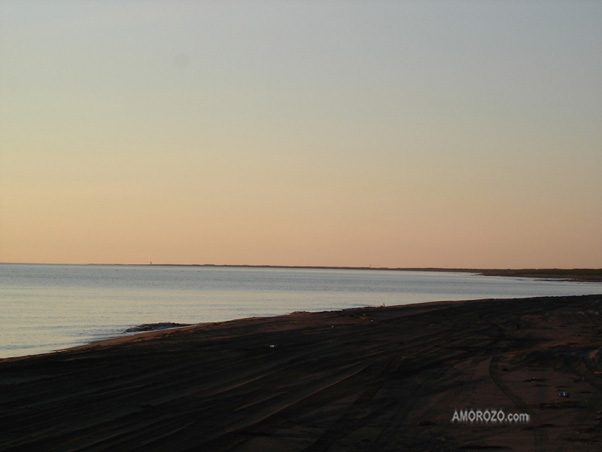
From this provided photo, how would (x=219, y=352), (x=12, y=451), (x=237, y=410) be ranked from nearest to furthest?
(x=12, y=451)
(x=237, y=410)
(x=219, y=352)

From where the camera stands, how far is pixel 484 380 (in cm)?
1255

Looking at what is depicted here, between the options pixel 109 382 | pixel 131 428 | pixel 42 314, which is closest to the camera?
pixel 131 428

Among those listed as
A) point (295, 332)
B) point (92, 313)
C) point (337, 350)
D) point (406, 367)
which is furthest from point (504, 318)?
point (92, 313)

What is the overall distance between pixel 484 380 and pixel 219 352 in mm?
7328

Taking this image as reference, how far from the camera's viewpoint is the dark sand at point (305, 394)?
8258mm

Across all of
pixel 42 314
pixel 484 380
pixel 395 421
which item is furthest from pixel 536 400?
pixel 42 314

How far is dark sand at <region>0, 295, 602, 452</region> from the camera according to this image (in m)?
8.26

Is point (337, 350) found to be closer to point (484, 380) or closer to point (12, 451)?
point (484, 380)

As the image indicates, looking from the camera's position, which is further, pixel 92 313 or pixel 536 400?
pixel 92 313

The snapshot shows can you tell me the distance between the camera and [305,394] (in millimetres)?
11227

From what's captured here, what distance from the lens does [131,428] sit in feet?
28.8

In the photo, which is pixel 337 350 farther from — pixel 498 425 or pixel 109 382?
pixel 498 425

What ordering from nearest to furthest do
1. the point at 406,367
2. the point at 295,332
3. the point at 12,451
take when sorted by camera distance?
the point at 12,451
the point at 406,367
the point at 295,332

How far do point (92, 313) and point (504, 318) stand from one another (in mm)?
27041
